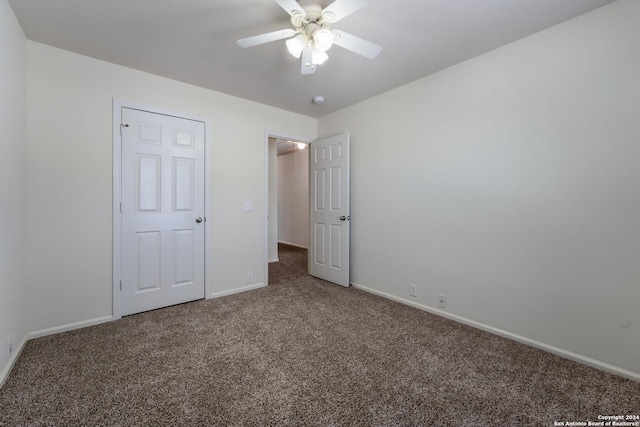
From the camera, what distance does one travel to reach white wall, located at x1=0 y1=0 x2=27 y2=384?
66.2 inches

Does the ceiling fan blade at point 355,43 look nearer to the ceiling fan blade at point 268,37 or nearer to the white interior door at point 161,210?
the ceiling fan blade at point 268,37

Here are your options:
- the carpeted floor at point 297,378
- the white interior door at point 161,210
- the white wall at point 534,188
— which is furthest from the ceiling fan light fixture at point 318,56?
the carpeted floor at point 297,378

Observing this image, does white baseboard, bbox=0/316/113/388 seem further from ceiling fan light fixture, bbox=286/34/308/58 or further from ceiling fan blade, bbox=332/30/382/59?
ceiling fan blade, bbox=332/30/382/59

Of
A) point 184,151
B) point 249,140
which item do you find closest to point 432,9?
point 249,140

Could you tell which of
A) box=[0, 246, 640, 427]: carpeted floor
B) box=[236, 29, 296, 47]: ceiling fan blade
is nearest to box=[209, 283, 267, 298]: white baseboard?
box=[0, 246, 640, 427]: carpeted floor

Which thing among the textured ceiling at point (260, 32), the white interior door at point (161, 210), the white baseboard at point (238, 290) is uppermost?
the textured ceiling at point (260, 32)

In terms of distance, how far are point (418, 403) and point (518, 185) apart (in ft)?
6.03

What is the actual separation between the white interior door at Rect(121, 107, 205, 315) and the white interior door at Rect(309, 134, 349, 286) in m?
1.62

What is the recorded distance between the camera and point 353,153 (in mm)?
3607

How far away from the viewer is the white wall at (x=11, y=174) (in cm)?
168

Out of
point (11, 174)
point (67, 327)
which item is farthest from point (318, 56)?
point (67, 327)

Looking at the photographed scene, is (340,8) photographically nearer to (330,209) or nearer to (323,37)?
(323,37)

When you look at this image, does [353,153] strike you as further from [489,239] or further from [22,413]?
[22,413]

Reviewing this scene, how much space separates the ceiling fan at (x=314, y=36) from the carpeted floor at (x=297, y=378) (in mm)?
2167
